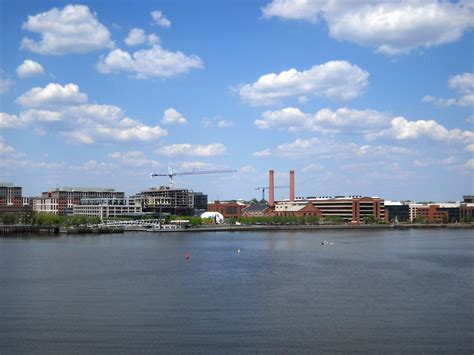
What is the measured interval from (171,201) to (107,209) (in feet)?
89.2

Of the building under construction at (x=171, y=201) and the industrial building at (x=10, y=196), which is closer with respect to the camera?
the building under construction at (x=171, y=201)

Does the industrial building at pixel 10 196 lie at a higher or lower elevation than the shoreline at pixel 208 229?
higher

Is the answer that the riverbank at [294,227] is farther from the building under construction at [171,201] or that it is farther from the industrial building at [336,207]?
the building under construction at [171,201]

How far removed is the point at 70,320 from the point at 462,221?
14172 cm

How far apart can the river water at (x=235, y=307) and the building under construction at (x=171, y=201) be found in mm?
107398

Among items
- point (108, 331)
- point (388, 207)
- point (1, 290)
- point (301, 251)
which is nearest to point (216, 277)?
point (1, 290)

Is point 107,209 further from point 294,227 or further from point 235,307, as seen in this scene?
point 235,307

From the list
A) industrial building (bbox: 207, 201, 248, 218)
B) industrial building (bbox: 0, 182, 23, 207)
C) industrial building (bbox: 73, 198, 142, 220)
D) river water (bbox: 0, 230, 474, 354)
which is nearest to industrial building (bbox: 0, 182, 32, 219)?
industrial building (bbox: 0, 182, 23, 207)

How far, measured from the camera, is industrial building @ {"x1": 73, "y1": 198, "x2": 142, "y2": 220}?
139500 millimetres

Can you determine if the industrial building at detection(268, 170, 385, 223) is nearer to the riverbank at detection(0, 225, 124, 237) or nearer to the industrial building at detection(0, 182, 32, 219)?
the riverbank at detection(0, 225, 124, 237)

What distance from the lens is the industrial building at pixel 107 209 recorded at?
5492 inches

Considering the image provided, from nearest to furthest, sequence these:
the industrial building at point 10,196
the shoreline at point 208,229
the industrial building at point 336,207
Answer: the shoreline at point 208,229 < the industrial building at point 336,207 < the industrial building at point 10,196

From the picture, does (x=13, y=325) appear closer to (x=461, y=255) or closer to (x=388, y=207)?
(x=461, y=255)

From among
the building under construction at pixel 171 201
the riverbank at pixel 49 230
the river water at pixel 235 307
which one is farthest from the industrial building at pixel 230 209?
the river water at pixel 235 307
